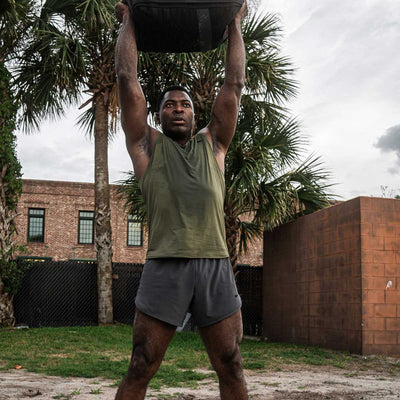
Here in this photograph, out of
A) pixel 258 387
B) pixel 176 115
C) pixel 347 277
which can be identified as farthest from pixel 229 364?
pixel 347 277

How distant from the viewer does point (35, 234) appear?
25047mm

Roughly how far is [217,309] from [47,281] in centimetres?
1140

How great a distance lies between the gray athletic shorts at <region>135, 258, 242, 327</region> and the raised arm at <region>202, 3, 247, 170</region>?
0.66 metres

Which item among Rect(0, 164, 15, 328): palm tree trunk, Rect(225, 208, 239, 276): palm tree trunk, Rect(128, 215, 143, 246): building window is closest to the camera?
Rect(0, 164, 15, 328): palm tree trunk

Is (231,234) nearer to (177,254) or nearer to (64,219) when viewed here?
(177,254)

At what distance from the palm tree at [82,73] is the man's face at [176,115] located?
926cm

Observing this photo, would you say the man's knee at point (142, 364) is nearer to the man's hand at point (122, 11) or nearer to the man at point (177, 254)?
the man at point (177, 254)

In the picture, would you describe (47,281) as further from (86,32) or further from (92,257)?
(92,257)

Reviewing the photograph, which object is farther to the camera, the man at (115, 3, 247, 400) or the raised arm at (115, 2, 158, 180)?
the raised arm at (115, 2, 158, 180)

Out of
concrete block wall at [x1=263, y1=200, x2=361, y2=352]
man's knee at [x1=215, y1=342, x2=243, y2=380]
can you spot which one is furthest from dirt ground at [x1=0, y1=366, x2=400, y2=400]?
man's knee at [x1=215, y1=342, x2=243, y2=380]

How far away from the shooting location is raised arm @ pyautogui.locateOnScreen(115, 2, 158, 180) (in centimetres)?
267

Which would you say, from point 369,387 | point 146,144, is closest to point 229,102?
point 146,144

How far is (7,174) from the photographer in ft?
37.8

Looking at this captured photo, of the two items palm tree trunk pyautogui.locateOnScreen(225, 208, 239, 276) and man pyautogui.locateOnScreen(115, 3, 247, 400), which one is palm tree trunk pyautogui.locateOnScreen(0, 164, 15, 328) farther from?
man pyautogui.locateOnScreen(115, 3, 247, 400)
